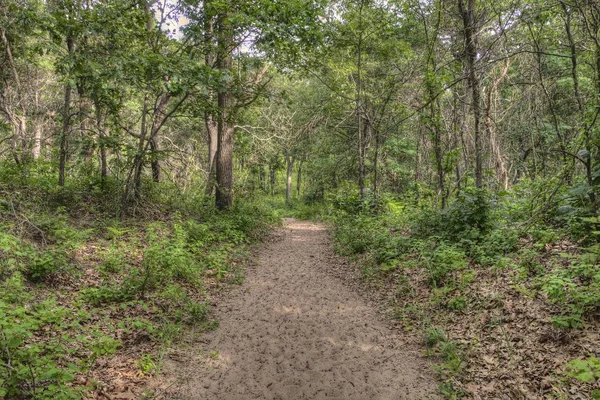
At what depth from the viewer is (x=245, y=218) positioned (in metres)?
11.3

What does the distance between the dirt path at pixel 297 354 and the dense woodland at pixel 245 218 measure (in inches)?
15.6

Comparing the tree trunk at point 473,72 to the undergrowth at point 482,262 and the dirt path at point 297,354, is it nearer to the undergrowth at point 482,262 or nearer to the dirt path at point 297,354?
the undergrowth at point 482,262

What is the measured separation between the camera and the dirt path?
409cm

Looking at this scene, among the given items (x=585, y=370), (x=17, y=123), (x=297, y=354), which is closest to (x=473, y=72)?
(x=585, y=370)

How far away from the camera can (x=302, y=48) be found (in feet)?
32.5

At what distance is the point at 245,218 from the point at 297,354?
687cm

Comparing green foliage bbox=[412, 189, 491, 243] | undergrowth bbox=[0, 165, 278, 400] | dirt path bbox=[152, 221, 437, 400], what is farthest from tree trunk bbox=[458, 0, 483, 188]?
undergrowth bbox=[0, 165, 278, 400]

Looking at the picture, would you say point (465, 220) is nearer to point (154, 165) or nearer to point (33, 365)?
point (33, 365)

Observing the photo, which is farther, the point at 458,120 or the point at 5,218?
the point at 458,120

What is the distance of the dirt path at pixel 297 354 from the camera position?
4.09 meters

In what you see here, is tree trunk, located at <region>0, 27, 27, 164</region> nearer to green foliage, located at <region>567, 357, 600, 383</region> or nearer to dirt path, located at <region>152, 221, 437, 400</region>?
dirt path, located at <region>152, 221, 437, 400</region>

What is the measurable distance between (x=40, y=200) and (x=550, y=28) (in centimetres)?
1278

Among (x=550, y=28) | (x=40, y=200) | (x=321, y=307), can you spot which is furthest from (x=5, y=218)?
(x=550, y=28)

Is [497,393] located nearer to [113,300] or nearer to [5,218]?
[113,300]
